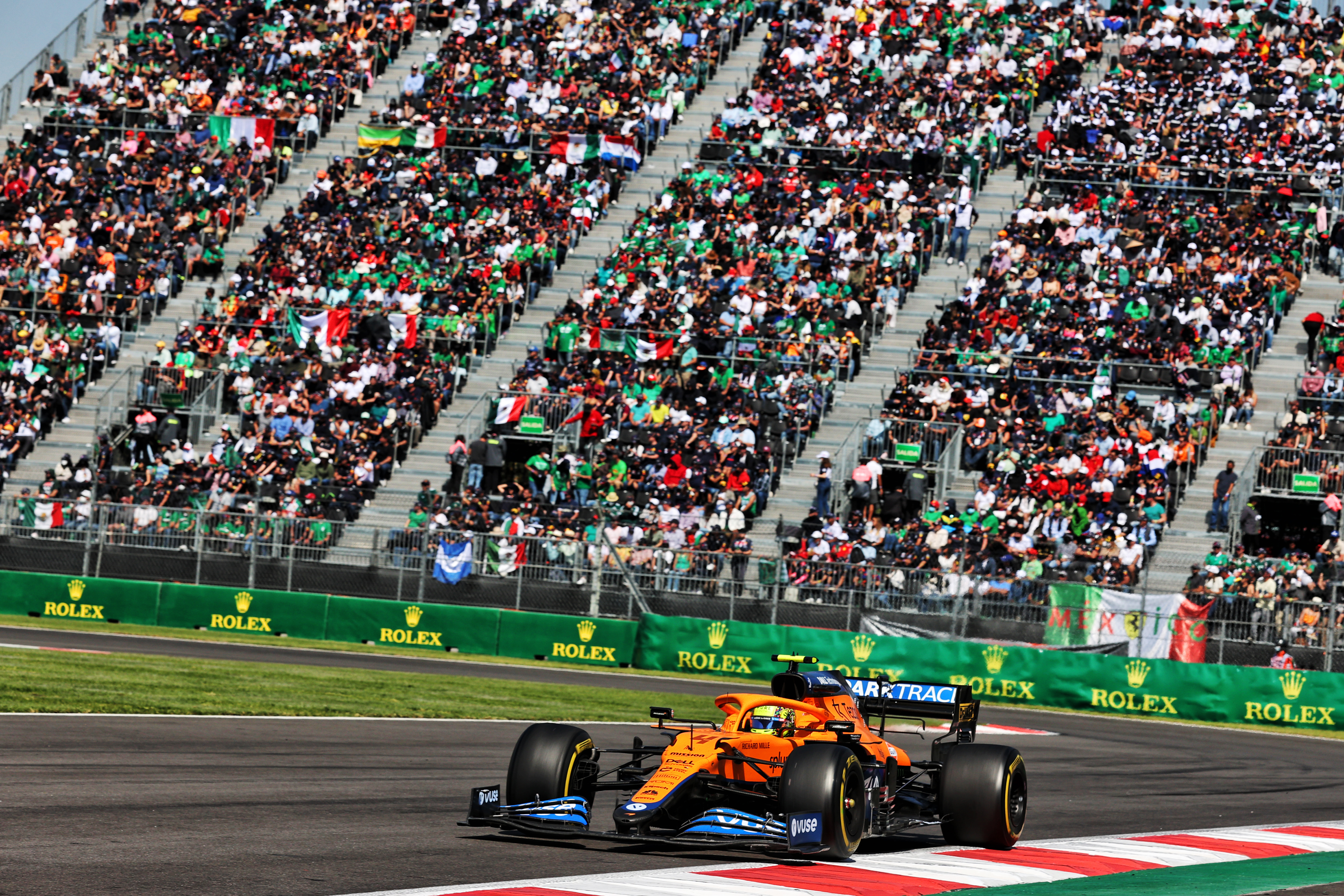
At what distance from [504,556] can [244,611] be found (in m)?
4.71

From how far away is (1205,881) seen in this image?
10617 millimetres

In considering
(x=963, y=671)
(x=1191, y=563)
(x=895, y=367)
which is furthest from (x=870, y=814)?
(x=895, y=367)

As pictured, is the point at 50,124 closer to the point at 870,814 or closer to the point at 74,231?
the point at 74,231

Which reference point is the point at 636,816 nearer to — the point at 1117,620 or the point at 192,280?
the point at 1117,620

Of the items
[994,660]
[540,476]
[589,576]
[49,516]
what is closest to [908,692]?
[994,660]

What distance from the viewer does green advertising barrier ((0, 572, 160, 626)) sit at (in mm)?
32688

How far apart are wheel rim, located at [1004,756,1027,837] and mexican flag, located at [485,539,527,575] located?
2043 centimetres

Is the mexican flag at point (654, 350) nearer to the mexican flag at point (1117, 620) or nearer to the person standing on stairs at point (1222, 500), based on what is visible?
the person standing on stairs at point (1222, 500)

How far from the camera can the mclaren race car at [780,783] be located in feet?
33.1

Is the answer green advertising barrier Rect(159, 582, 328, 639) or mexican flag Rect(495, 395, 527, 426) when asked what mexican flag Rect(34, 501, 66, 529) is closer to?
green advertising barrier Rect(159, 582, 328, 639)

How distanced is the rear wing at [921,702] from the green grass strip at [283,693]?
7.99 meters

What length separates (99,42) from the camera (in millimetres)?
51219

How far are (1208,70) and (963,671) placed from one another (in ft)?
58.5

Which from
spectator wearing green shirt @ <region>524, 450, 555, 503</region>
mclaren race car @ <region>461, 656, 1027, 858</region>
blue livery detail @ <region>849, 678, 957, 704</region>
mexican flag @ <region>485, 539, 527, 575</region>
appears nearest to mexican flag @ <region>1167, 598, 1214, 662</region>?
mexican flag @ <region>485, 539, 527, 575</region>
